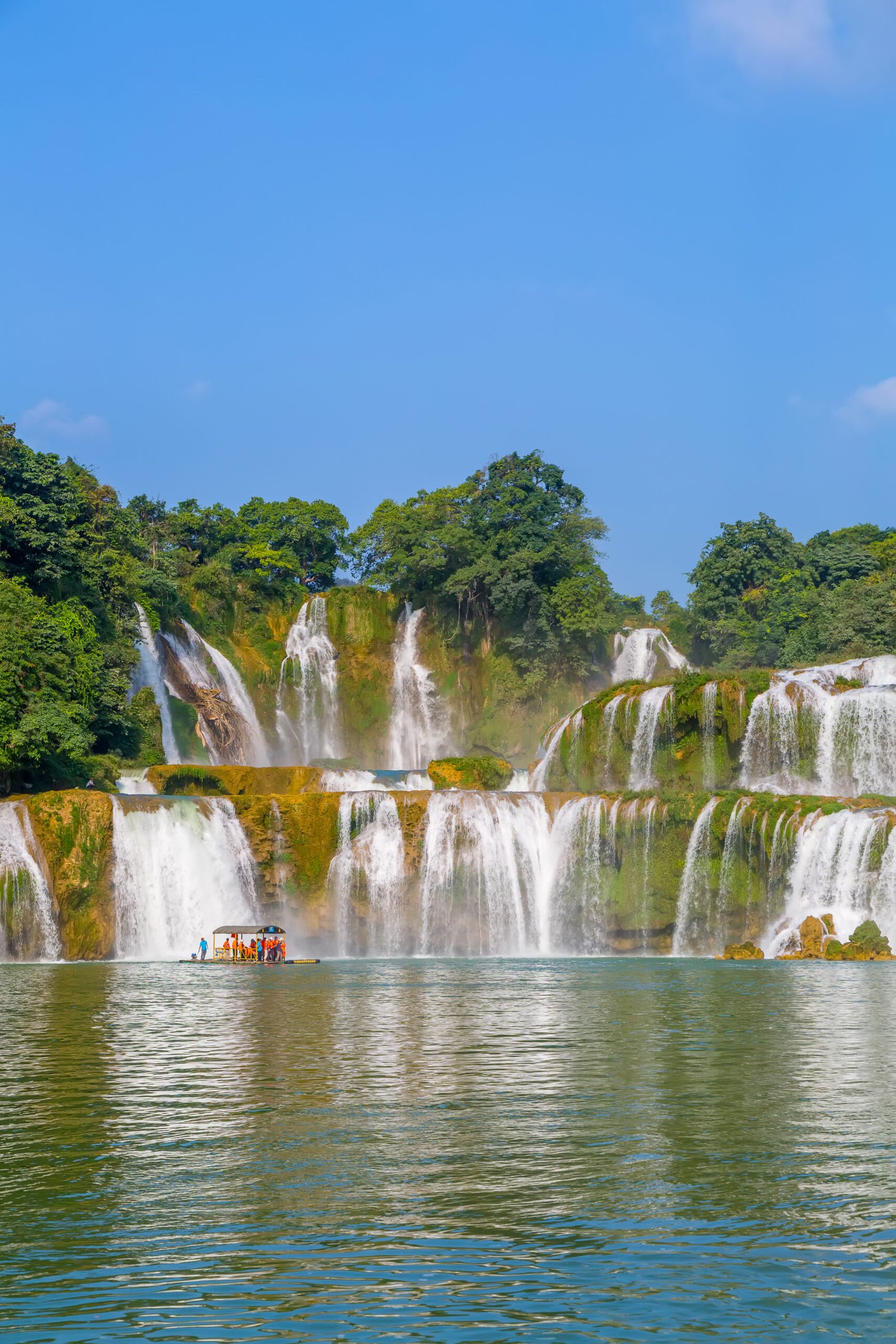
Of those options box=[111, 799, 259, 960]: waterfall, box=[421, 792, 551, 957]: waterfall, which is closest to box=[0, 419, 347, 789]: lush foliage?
box=[111, 799, 259, 960]: waterfall

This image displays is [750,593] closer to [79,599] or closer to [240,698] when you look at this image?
[240,698]

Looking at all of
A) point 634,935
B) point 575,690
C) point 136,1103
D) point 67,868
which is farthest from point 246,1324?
point 575,690

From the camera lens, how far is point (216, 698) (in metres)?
58.4

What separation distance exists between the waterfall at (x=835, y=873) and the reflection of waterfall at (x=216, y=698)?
26.3m

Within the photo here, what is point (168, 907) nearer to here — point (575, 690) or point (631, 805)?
point (631, 805)

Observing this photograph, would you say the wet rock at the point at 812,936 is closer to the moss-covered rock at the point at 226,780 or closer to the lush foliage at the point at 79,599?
the moss-covered rock at the point at 226,780

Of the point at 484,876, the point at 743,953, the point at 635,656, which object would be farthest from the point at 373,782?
the point at 635,656

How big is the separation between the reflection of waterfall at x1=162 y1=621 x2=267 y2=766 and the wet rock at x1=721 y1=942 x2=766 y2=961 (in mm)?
25519

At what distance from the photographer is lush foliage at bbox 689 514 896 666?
59500mm

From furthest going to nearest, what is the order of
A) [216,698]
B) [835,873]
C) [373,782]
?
1. [216,698]
2. [373,782]
3. [835,873]

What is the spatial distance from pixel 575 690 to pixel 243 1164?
2246 inches

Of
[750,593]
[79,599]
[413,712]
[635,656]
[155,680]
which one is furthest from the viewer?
[750,593]

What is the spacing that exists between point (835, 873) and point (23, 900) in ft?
68.9

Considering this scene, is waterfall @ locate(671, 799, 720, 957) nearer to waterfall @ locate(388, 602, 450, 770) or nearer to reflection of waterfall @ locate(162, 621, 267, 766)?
reflection of waterfall @ locate(162, 621, 267, 766)
